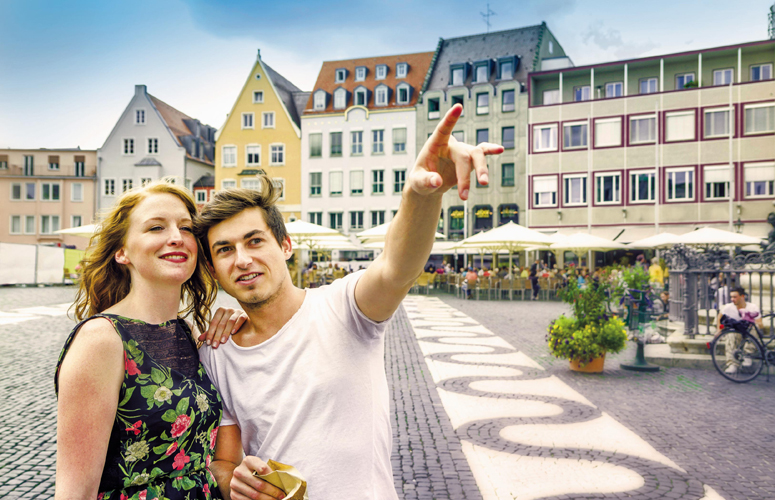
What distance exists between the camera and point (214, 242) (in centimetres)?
202

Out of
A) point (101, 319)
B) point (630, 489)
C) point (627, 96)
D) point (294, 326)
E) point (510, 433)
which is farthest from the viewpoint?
point (627, 96)

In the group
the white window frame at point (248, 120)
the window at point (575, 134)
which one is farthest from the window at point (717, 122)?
the white window frame at point (248, 120)

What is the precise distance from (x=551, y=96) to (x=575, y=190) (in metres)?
5.98

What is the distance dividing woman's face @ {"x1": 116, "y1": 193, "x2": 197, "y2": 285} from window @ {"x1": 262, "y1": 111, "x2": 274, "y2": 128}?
1823 inches

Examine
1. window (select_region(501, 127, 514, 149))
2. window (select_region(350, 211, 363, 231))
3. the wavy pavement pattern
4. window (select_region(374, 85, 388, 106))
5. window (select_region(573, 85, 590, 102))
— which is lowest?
the wavy pavement pattern

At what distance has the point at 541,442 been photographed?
554 centimetres

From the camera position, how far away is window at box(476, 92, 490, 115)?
41.3 metres

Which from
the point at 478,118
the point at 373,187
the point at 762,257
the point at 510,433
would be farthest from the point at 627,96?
Result: the point at 510,433

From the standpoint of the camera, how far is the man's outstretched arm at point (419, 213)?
1411mm

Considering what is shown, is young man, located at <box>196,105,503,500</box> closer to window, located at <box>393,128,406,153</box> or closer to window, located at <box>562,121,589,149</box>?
window, located at <box>562,121,589,149</box>

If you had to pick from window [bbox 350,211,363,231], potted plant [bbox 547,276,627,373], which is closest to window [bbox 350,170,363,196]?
window [bbox 350,211,363,231]

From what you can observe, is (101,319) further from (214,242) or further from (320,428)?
(320,428)

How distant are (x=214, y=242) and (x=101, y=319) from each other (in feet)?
1.37

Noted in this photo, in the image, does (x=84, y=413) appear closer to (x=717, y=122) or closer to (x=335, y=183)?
(x=717, y=122)
